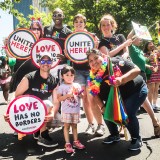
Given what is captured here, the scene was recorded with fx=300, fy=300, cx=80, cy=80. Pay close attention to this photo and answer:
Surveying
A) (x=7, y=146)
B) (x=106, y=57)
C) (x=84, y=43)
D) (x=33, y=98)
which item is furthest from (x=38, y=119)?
(x=84, y=43)

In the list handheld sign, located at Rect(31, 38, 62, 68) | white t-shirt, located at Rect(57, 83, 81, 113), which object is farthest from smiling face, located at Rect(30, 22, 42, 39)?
white t-shirt, located at Rect(57, 83, 81, 113)

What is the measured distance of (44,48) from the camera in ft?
16.4

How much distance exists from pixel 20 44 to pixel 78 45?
1.02 meters

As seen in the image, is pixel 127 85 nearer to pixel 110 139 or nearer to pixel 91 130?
pixel 110 139

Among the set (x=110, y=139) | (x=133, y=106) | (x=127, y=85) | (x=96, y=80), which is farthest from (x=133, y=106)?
(x=110, y=139)

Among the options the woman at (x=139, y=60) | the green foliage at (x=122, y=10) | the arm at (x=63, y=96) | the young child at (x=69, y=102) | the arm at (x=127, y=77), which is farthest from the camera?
the green foliage at (x=122, y=10)

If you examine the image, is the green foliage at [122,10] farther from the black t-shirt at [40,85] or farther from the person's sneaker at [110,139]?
the black t-shirt at [40,85]

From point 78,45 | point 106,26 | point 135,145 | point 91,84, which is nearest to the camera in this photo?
point 135,145

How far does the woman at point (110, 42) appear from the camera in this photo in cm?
455

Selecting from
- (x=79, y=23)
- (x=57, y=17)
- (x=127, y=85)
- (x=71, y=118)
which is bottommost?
(x=71, y=118)

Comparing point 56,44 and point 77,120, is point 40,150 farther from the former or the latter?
point 56,44

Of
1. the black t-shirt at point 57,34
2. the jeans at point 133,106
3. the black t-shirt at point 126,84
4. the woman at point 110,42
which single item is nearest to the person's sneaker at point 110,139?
the jeans at point 133,106

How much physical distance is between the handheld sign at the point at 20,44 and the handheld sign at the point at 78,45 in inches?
26.1

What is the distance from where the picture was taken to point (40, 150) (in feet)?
14.2
